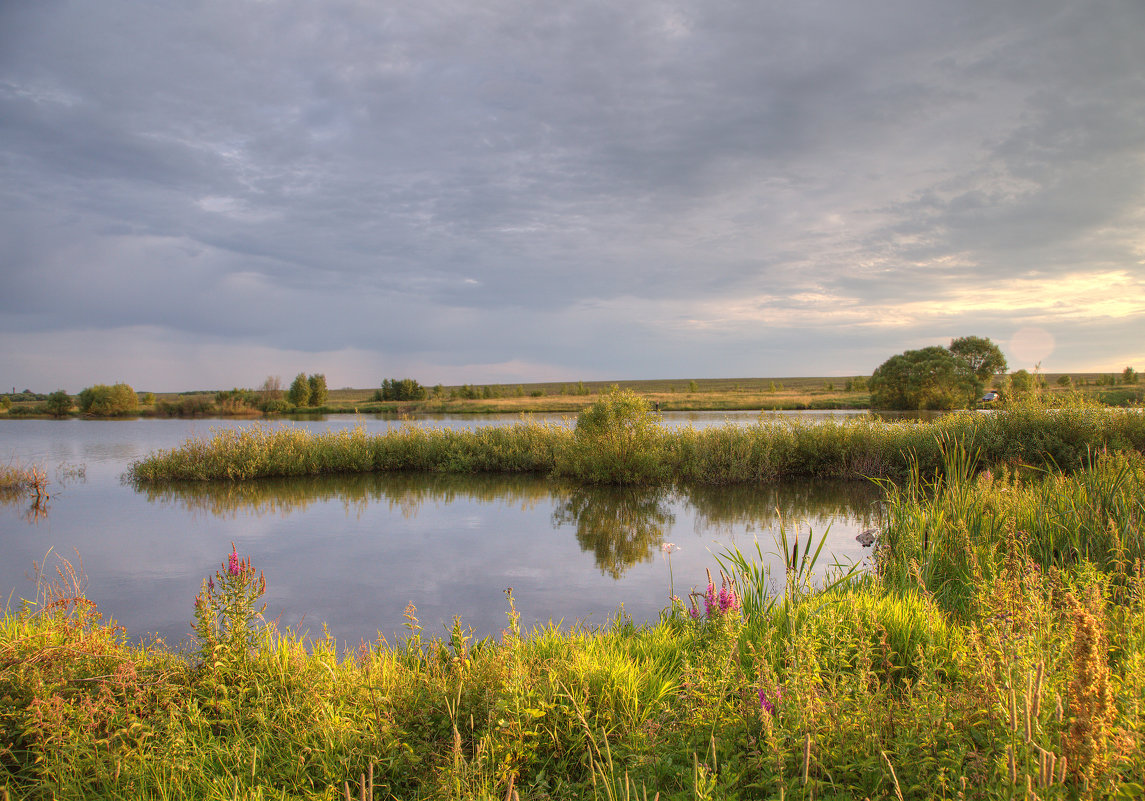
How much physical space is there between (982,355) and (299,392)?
5643 centimetres

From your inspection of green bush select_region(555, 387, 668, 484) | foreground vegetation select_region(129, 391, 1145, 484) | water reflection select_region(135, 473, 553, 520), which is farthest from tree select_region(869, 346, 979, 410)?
water reflection select_region(135, 473, 553, 520)

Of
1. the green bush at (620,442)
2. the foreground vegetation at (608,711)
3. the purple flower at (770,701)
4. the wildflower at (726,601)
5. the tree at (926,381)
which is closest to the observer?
the foreground vegetation at (608,711)

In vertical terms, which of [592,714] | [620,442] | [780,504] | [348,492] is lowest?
[780,504]

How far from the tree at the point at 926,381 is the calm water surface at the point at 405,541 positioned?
88.4ft

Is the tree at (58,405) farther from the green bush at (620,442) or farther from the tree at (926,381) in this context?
the tree at (926,381)

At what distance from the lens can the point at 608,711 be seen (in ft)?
10.4

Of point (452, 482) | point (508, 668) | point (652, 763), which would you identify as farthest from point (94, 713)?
point (452, 482)

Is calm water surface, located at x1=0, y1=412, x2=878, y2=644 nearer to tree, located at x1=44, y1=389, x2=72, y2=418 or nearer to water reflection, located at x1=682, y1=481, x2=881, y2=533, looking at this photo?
water reflection, located at x1=682, y1=481, x2=881, y2=533

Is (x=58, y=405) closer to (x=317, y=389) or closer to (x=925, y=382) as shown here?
(x=317, y=389)

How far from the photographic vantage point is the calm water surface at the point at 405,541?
650 cm

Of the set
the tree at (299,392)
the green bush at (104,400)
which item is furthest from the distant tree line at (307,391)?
the green bush at (104,400)

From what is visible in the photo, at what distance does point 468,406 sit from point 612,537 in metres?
44.3

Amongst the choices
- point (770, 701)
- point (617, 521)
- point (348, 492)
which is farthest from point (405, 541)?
point (770, 701)

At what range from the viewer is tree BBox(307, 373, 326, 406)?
2226 inches
